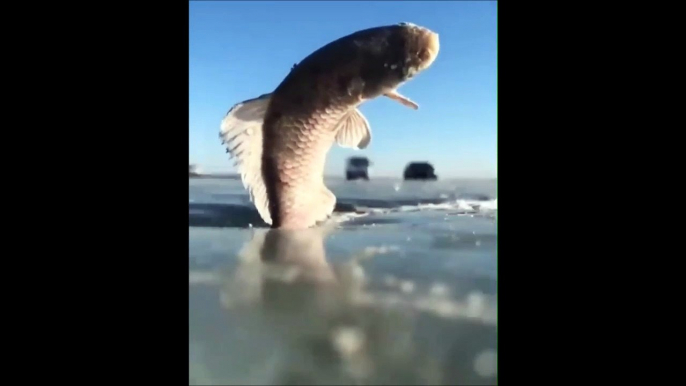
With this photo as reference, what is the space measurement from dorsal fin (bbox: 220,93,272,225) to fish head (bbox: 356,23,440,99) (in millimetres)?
208

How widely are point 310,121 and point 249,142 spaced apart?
13 centimetres

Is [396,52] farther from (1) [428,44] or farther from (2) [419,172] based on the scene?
(2) [419,172]

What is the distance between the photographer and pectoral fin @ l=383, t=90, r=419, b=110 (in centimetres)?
92

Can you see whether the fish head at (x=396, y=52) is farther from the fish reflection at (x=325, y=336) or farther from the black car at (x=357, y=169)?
the fish reflection at (x=325, y=336)

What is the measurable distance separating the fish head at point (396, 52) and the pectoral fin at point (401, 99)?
0.06ft

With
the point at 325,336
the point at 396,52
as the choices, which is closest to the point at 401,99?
the point at 396,52

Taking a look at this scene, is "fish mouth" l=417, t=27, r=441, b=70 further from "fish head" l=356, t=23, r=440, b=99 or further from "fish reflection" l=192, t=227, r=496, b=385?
"fish reflection" l=192, t=227, r=496, b=385

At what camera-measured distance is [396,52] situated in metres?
0.88

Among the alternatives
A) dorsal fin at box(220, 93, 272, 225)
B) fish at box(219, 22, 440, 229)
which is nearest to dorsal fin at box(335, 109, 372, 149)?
fish at box(219, 22, 440, 229)

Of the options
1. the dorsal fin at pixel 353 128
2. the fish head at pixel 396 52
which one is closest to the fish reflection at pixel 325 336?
the dorsal fin at pixel 353 128

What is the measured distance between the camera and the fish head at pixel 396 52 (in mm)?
875
